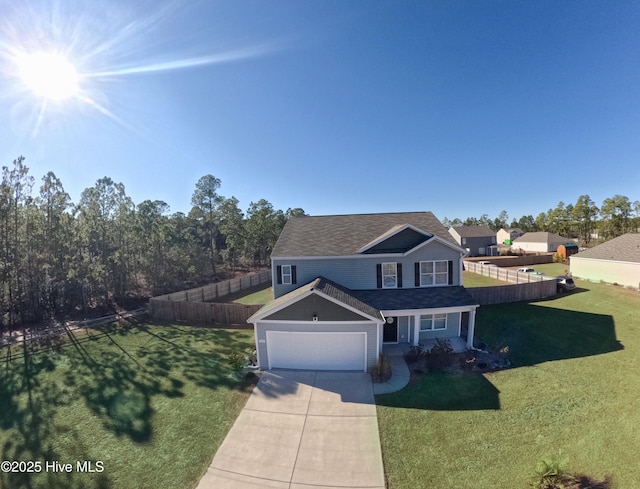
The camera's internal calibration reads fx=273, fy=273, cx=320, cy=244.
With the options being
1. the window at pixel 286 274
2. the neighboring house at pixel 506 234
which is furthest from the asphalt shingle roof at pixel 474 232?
the window at pixel 286 274

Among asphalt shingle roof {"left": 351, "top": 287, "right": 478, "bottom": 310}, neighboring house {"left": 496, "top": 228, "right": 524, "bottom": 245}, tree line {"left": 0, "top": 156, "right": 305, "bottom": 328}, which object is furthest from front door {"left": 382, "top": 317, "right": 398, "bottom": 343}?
neighboring house {"left": 496, "top": 228, "right": 524, "bottom": 245}

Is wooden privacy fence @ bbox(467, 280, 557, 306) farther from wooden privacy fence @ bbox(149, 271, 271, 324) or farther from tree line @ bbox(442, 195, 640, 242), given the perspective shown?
tree line @ bbox(442, 195, 640, 242)

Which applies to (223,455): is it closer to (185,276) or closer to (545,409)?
(545,409)

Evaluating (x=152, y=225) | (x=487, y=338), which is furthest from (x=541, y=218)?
(x=152, y=225)

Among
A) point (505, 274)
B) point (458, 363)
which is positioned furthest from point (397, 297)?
point (505, 274)

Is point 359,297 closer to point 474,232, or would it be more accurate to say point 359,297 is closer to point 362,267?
point 362,267
